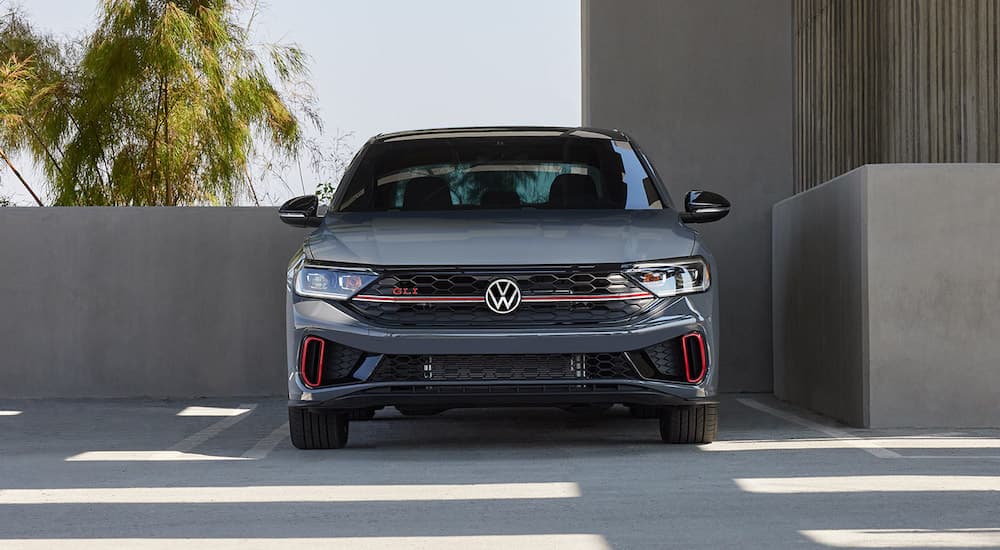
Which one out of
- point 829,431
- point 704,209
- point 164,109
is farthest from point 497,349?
point 164,109

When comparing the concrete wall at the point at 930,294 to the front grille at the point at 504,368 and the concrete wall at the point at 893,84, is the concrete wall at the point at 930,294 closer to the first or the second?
the front grille at the point at 504,368

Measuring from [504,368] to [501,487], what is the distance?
3.12 ft

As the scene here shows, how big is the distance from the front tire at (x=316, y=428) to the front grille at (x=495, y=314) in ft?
2.19

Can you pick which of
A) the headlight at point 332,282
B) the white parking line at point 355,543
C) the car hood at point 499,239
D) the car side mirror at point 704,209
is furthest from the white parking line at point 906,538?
Result: the car side mirror at point 704,209

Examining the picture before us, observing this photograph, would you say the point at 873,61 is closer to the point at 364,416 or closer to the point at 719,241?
the point at 719,241

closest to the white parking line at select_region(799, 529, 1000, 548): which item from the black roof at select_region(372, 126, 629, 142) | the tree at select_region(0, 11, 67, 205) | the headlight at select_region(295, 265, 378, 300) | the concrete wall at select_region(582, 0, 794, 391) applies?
the headlight at select_region(295, 265, 378, 300)

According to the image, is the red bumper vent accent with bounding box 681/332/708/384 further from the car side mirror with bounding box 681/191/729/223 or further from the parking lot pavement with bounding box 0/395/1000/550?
the car side mirror with bounding box 681/191/729/223

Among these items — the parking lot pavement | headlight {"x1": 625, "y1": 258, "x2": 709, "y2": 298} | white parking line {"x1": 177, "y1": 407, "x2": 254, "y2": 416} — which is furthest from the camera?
white parking line {"x1": 177, "y1": 407, "x2": 254, "y2": 416}

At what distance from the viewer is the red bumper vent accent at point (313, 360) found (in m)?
6.29

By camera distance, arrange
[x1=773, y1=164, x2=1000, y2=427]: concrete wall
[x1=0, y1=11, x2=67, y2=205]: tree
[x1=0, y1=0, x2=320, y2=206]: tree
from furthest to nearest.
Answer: [x1=0, y1=11, x2=67, y2=205]: tree, [x1=0, y1=0, x2=320, y2=206]: tree, [x1=773, y1=164, x2=1000, y2=427]: concrete wall

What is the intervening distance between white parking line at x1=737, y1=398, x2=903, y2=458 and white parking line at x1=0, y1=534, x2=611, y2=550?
255cm

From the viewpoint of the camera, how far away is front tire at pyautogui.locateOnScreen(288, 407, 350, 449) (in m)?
6.66

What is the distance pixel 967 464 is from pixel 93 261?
6.67m

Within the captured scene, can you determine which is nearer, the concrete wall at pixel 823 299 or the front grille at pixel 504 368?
the front grille at pixel 504 368
